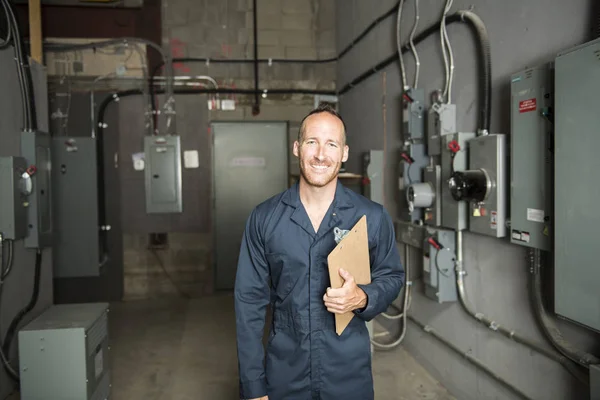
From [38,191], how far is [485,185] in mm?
2906

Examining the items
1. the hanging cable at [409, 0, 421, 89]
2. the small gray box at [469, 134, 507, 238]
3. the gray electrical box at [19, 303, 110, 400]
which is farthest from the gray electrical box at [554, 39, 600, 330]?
the gray electrical box at [19, 303, 110, 400]

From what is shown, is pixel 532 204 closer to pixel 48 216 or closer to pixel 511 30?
pixel 511 30

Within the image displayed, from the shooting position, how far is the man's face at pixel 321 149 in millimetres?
1463

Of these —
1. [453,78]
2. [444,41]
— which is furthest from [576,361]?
[444,41]

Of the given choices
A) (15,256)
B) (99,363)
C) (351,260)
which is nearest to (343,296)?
(351,260)

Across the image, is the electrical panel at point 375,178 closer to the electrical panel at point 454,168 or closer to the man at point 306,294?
the electrical panel at point 454,168

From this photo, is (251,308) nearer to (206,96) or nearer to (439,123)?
(439,123)

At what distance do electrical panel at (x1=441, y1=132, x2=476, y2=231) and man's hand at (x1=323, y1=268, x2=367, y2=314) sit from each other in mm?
1317

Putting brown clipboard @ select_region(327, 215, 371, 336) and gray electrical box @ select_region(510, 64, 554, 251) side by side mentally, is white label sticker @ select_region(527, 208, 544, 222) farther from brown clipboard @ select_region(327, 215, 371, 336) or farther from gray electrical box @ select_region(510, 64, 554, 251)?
brown clipboard @ select_region(327, 215, 371, 336)

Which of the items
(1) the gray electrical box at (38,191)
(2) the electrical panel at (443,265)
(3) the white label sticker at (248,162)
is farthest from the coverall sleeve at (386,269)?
(3) the white label sticker at (248,162)

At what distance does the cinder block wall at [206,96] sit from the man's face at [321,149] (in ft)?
12.3

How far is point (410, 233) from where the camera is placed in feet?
10.3

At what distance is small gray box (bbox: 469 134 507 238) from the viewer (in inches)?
82.4

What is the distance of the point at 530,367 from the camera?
2.08 meters
